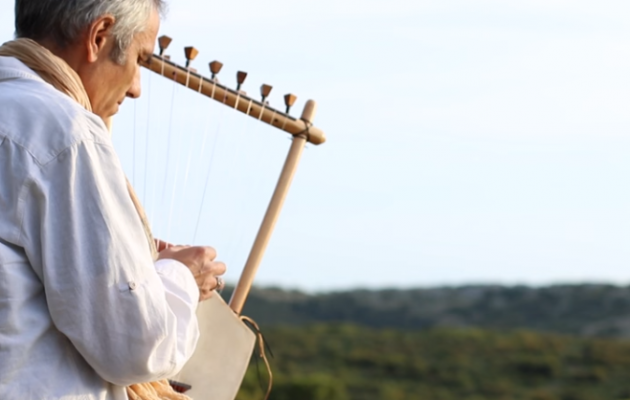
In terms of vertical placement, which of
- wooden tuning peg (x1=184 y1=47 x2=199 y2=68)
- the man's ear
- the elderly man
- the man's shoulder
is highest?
wooden tuning peg (x1=184 y1=47 x2=199 y2=68)

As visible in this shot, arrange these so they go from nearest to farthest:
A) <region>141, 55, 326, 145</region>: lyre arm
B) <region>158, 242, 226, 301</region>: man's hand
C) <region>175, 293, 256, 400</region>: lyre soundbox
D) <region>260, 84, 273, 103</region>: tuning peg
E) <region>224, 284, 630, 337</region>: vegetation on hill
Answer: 1. <region>158, 242, 226, 301</region>: man's hand
2. <region>175, 293, 256, 400</region>: lyre soundbox
3. <region>141, 55, 326, 145</region>: lyre arm
4. <region>260, 84, 273, 103</region>: tuning peg
5. <region>224, 284, 630, 337</region>: vegetation on hill

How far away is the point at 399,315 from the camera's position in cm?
3494

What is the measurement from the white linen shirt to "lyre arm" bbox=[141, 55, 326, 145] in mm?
1032

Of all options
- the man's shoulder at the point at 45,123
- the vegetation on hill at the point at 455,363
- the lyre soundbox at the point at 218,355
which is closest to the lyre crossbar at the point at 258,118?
the lyre soundbox at the point at 218,355

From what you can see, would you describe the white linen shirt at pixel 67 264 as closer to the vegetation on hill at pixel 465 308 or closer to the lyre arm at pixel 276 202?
the lyre arm at pixel 276 202

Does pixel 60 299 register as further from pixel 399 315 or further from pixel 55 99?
pixel 399 315

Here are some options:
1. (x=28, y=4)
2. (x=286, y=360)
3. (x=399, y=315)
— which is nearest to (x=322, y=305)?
(x=399, y=315)

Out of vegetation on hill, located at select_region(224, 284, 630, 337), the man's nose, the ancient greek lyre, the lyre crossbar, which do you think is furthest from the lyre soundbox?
vegetation on hill, located at select_region(224, 284, 630, 337)

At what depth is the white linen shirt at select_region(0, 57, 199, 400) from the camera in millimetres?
1802

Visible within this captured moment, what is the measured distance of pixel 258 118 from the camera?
10.1ft

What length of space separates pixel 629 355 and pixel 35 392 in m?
23.7

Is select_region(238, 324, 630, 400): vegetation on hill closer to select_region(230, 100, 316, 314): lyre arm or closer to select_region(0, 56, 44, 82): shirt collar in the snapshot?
select_region(230, 100, 316, 314): lyre arm

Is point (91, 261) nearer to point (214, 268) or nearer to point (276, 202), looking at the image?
point (214, 268)

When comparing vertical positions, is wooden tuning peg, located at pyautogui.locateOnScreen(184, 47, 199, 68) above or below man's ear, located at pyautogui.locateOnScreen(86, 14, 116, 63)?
above
